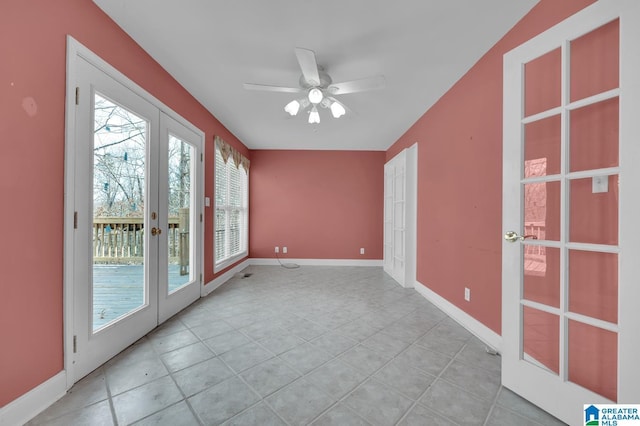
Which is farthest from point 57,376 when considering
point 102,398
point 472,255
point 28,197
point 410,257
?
point 410,257

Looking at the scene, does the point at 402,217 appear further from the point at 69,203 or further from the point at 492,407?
the point at 69,203

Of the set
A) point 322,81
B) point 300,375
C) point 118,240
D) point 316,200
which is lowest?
point 300,375

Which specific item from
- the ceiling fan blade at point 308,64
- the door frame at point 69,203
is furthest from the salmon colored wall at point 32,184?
the ceiling fan blade at point 308,64

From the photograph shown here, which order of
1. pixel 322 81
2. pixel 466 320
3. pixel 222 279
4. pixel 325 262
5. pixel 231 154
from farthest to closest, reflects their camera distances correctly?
1. pixel 325 262
2. pixel 231 154
3. pixel 222 279
4. pixel 466 320
5. pixel 322 81

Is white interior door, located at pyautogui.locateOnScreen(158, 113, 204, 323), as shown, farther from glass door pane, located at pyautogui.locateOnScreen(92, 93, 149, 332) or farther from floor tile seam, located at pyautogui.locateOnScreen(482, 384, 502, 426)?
floor tile seam, located at pyautogui.locateOnScreen(482, 384, 502, 426)

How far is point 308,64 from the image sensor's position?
1.69 metres

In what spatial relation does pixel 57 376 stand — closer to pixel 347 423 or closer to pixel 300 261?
pixel 347 423

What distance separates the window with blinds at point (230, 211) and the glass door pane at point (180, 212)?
716 millimetres

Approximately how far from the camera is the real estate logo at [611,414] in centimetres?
98

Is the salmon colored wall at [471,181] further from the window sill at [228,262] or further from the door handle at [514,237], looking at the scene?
the window sill at [228,262]

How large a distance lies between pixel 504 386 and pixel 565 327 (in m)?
0.55

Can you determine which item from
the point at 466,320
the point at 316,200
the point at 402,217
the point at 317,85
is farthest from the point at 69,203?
the point at 316,200

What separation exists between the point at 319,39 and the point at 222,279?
3372 millimetres

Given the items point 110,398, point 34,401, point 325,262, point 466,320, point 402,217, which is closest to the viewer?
point 34,401
